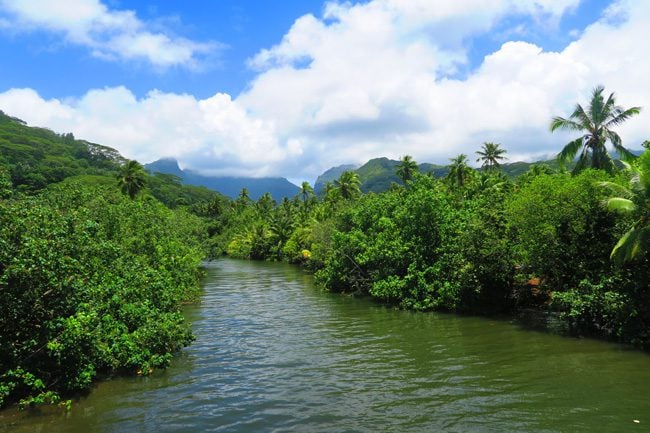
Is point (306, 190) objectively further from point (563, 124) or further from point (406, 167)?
point (563, 124)

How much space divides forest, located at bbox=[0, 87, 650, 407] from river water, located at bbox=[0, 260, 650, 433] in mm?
1180

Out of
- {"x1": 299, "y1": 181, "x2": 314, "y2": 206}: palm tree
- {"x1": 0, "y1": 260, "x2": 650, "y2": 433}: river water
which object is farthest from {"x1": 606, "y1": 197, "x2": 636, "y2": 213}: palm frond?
{"x1": 299, "y1": 181, "x2": 314, "y2": 206}: palm tree

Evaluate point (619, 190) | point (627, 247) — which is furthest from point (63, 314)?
point (619, 190)

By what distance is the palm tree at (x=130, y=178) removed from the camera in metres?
61.3

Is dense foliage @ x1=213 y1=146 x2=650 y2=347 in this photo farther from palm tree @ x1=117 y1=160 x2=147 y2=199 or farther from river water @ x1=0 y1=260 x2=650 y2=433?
palm tree @ x1=117 y1=160 x2=147 y2=199

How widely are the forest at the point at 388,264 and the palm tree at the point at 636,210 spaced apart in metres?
0.04

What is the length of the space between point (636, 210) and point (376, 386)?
35.3 ft

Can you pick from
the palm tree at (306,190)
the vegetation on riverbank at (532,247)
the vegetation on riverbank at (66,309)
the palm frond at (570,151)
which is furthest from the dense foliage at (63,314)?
the palm tree at (306,190)

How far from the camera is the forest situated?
1127 centimetres

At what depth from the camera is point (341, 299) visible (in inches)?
1202

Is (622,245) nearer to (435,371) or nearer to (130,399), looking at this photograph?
(435,371)

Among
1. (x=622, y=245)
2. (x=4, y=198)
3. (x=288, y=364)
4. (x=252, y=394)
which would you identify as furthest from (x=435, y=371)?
(x=4, y=198)

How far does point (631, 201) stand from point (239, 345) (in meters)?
15.2

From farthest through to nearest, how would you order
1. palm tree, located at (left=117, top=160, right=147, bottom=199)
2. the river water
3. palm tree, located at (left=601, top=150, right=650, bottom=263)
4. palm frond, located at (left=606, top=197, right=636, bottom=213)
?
palm tree, located at (left=117, top=160, right=147, bottom=199) → palm frond, located at (left=606, top=197, right=636, bottom=213) → palm tree, located at (left=601, top=150, right=650, bottom=263) → the river water
